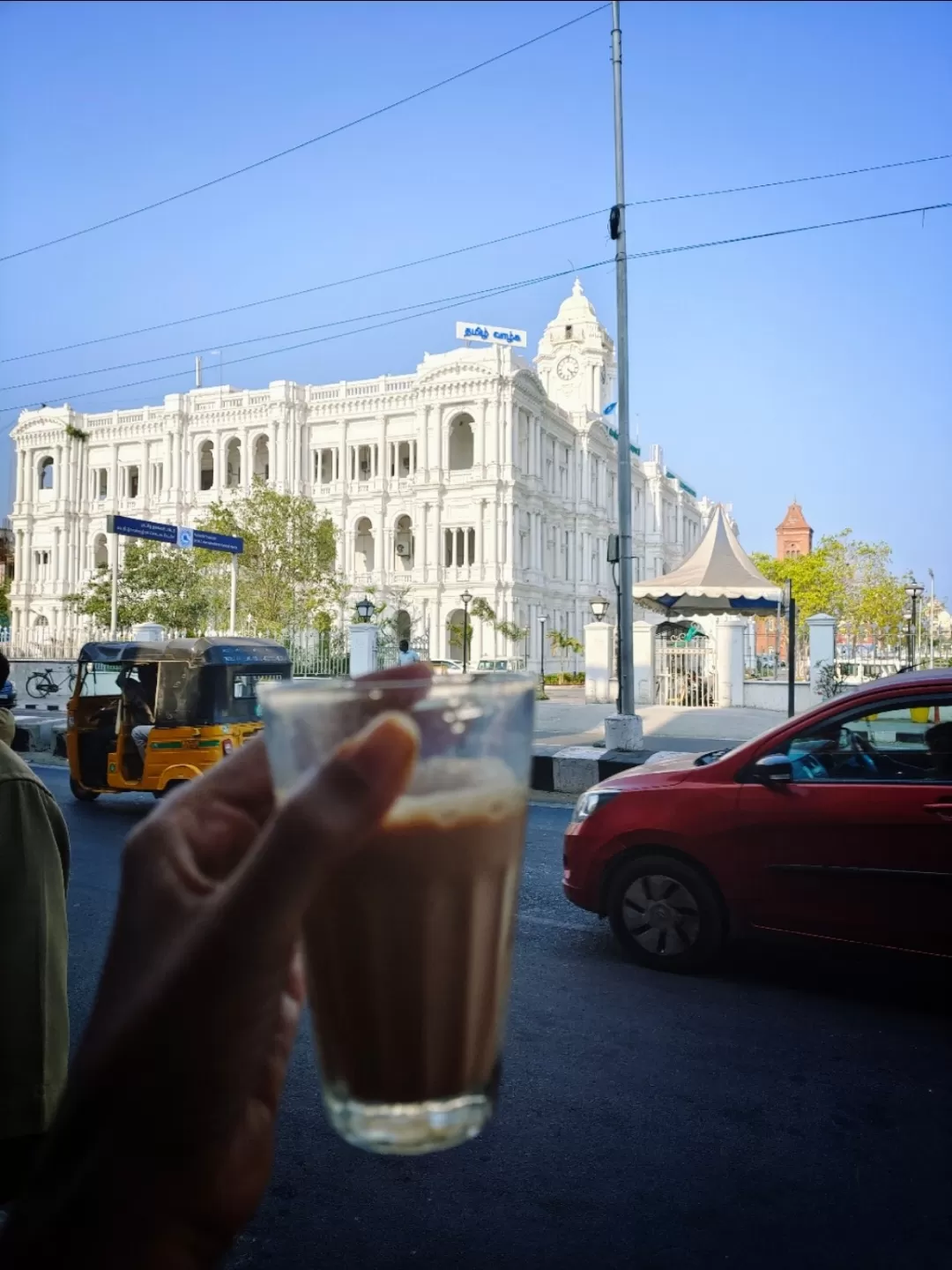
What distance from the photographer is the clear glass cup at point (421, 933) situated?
65 centimetres

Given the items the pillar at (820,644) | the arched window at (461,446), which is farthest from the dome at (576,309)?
the pillar at (820,644)

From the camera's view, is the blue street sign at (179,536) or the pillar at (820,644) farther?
the blue street sign at (179,536)

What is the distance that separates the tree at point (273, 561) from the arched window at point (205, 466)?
21.0 metres

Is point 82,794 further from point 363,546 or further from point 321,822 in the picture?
point 363,546

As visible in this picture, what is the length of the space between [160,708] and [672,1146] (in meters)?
6.70

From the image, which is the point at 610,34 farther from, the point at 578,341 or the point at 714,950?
the point at 578,341

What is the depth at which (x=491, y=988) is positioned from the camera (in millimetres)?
703

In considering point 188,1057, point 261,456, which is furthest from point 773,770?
point 261,456

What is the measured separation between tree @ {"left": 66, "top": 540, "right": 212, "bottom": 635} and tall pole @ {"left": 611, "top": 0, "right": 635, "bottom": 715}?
19.5 m

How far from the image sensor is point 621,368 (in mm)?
12906

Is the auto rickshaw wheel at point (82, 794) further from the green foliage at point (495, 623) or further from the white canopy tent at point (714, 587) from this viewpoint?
the green foliage at point (495, 623)

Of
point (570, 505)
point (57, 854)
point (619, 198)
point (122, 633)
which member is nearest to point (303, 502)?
point (122, 633)

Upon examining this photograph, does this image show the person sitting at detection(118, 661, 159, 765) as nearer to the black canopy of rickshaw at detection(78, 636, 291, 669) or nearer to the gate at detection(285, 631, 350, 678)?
the black canopy of rickshaw at detection(78, 636, 291, 669)

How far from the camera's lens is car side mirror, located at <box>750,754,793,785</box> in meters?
4.44
